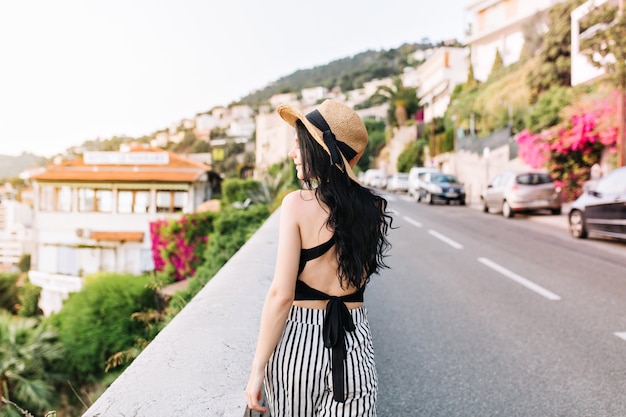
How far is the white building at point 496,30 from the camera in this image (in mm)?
53875

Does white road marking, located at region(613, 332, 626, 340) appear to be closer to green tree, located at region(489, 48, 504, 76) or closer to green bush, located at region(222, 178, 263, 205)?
green bush, located at region(222, 178, 263, 205)

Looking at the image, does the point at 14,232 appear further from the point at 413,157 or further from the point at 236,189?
the point at 236,189

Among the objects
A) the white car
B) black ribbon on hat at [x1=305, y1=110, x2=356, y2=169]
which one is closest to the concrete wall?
black ribbon on hat at [x1=305, y1=110, x2=356, y2=169]

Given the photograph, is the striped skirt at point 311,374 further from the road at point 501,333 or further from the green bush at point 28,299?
the green bush at point 28,299

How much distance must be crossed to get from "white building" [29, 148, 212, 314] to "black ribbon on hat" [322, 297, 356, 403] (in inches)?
1713

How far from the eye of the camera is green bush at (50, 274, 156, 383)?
1278 cm

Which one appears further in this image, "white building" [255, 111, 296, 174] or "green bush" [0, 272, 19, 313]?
"white building" [255, 111, 296, 174]

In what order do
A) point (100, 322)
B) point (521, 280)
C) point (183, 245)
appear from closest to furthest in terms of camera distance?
point (521, 280)
point (100, 322)
point (183, 245)

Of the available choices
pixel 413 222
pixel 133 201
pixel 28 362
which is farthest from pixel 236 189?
pixel 133 201

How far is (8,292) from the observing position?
124ft

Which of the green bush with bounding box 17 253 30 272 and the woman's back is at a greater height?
the woman's back

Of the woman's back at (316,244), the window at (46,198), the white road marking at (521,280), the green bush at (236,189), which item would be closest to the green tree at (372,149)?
the window at (46,198)

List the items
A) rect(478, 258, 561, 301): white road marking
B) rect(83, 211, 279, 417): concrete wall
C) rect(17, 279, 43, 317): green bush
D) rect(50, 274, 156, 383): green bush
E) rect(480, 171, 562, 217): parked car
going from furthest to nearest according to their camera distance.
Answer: rect(17, 279, 43, 317): green bush, rect(480, 171, 562, 217): parked car, rect(50, 274, 156, 383): green bush, rect(478, 258, 561, 301): white road marking, rect(83, 211, 279, 417): concrete wall

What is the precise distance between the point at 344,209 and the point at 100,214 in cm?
4760
